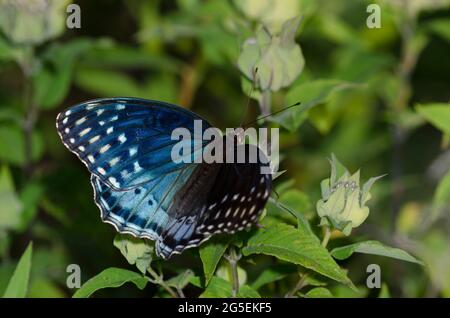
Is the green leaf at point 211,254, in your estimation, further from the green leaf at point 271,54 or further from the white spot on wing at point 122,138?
the green leaf at point 271,54

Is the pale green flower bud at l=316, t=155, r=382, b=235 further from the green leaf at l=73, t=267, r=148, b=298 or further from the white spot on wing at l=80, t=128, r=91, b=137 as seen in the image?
the white spot on wing at l=80, t=128, r=91, b=137

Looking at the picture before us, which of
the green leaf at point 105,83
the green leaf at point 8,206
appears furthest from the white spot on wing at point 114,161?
the green leaf at point 105,83

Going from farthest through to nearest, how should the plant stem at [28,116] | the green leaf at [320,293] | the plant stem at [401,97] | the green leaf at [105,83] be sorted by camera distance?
1. the green leaf at [105,83]
2. the plant stem at [401,97]
3. the plant stem at [28,116]
4. the green leaf at [320,293]

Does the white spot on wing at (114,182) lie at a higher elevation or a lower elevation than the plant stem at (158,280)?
higher

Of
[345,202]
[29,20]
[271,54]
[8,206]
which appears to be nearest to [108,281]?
[345,202]

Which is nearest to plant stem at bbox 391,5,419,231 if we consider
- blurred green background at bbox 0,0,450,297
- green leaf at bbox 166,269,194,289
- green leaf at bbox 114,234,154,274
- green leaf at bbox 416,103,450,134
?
blurred green background at bbox 0,0,450,297

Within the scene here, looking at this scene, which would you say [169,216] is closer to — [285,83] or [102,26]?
[285,83]
